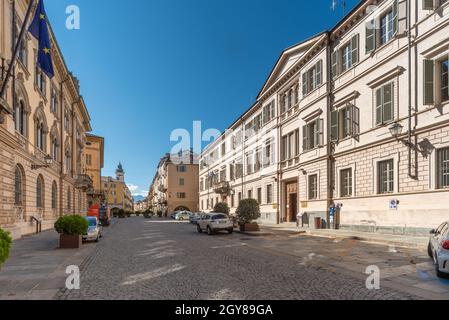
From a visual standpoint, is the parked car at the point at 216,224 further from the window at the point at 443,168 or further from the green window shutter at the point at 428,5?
the green window shutter at the point at 428,5

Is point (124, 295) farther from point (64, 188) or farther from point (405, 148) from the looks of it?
point (64, 188)

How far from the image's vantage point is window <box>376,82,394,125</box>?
1936 centimetres

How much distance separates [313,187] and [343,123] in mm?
5911

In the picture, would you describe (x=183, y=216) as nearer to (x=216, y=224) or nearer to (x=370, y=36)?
(x=216, y=224)

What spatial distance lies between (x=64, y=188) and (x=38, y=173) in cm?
1024

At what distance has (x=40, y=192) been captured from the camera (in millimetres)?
25250

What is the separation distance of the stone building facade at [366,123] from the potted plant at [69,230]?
15.3m

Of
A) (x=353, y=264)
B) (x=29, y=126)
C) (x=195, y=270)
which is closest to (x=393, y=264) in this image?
(x=353, y=264)

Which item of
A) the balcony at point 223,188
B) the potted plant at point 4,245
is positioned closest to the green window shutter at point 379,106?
the potted plant at point 4,245

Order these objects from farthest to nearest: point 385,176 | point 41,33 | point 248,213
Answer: point 248,213 → point 385,176 → point 41,33

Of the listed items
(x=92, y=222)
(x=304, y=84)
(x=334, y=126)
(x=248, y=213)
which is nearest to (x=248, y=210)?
(x=248, y=213)

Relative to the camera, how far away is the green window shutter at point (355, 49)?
22453mm

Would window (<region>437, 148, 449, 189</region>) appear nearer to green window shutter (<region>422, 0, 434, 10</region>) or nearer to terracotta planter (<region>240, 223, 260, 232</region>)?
green window shutter (<region>422, 0, 434, 10</region>)

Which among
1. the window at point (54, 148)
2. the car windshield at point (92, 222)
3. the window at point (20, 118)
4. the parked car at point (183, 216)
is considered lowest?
the parked car at point (183, 216)
